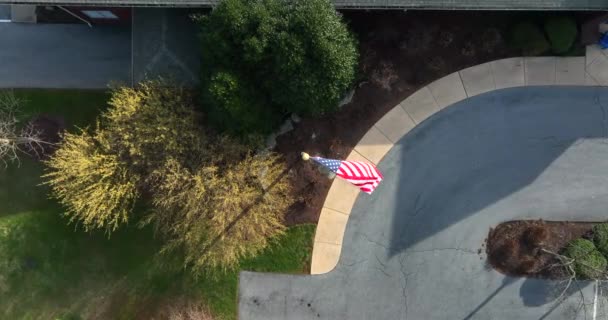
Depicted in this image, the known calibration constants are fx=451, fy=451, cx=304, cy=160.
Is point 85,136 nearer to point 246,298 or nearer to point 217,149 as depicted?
point 217,149

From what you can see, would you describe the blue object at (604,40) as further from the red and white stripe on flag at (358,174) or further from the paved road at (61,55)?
the paved road at (61,55)

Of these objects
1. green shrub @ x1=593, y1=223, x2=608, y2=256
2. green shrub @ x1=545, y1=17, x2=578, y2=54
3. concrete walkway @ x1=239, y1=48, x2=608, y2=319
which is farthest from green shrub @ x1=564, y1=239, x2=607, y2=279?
green shrub @ x1=545, y1=17, x2=578, y2=54

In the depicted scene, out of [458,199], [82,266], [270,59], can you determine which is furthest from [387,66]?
[82,266]

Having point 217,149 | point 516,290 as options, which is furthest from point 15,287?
point 516,290

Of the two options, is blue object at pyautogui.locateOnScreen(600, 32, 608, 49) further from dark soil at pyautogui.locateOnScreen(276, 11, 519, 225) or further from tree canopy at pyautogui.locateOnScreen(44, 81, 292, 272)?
tree canopy at pyautogui.locateOnScreen(44, 81, 292, 272)

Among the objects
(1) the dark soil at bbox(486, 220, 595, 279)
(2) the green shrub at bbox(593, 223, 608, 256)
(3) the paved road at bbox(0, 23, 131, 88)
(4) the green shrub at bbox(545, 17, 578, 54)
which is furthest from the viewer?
(3) the paved road at bbox(0, 23, 131, 88)
